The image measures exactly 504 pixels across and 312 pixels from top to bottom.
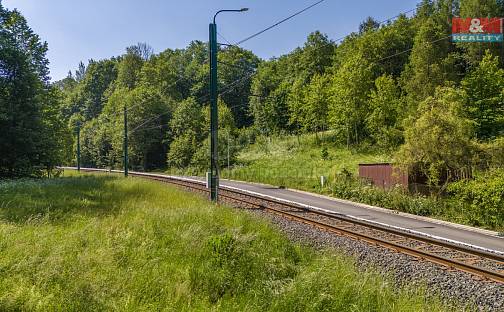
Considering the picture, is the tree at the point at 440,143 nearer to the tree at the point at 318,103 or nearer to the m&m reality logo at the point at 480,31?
the m&m reality logo at the point at 480,31

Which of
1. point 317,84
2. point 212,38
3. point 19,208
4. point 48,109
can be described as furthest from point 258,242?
point 317,84

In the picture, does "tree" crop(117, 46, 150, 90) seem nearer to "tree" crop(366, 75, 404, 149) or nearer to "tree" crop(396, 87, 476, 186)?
"tree" crop(366, 75, 404, 149)

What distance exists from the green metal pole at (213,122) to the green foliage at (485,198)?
1298 cm

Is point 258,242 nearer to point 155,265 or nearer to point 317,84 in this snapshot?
point 155,265

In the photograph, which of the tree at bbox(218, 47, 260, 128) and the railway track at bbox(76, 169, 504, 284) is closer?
the railway track at bbox(76, 169, 504, 284)

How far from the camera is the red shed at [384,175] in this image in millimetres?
25511

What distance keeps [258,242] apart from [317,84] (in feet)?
169

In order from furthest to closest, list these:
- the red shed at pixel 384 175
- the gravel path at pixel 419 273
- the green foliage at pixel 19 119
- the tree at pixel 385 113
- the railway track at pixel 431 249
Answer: the tree at pixel 385 113 < the green foliage at pixel 19 119 < the red shed at pixel 384 175 < the railway track at pixel 431 249 < the gravel path at pixel 419 273

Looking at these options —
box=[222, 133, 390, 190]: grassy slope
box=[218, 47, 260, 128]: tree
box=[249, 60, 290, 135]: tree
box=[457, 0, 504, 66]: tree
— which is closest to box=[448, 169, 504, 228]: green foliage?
box=[222, 133, 390, 190]: grassy slope

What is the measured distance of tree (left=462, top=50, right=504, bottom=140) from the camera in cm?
4247

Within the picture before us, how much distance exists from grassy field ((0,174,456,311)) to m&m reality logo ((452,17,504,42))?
52.0 meters

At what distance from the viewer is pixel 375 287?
6.68 metres

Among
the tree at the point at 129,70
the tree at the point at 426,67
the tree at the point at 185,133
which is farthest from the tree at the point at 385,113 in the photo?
the tree at the point at 129,70

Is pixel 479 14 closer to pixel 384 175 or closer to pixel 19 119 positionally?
pixel 384 175
